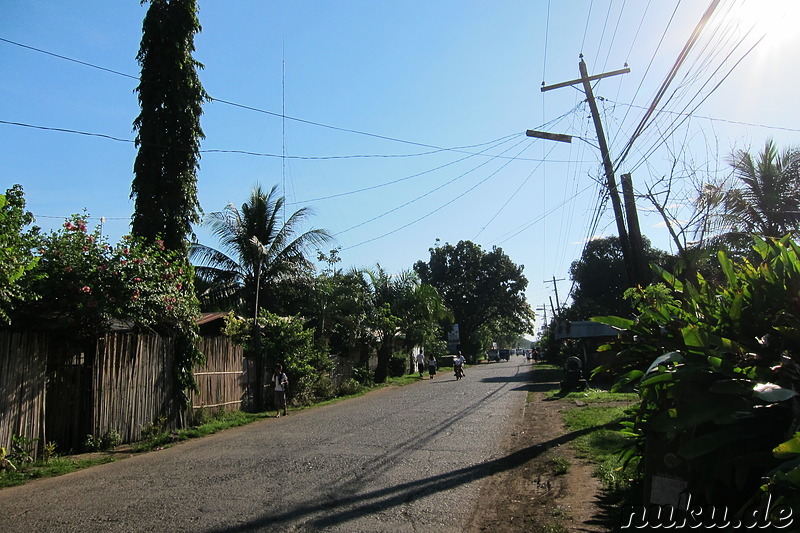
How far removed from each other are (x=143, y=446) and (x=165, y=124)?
10454 mm

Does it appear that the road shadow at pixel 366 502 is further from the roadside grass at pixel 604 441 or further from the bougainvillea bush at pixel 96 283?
the bougainvillea bush at pixel 96 283

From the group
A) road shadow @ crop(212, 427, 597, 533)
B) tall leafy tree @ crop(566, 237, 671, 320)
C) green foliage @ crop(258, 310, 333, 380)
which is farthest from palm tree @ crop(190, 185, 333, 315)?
tall leafy tree @ crop(566, 237, 671, 320)

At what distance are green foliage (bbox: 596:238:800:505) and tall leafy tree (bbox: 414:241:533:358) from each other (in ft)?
190

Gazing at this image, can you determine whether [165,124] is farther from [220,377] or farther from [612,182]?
[612,182]

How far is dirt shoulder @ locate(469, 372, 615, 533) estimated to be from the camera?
5594mm

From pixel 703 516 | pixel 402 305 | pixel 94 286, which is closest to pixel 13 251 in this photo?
pixel 94 286

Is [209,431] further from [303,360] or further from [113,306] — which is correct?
[303,360]

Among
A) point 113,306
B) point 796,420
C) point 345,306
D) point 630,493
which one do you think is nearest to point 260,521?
point 630,493

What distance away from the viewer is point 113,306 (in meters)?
10.7

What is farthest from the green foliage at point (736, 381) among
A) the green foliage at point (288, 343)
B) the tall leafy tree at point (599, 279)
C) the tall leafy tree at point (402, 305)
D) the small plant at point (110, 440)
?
the tall leafy tree at point (599, 279)

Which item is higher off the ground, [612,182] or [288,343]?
[612,182]

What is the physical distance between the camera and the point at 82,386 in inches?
431

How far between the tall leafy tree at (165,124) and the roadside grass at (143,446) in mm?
5968

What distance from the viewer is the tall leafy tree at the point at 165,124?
57.4ft
